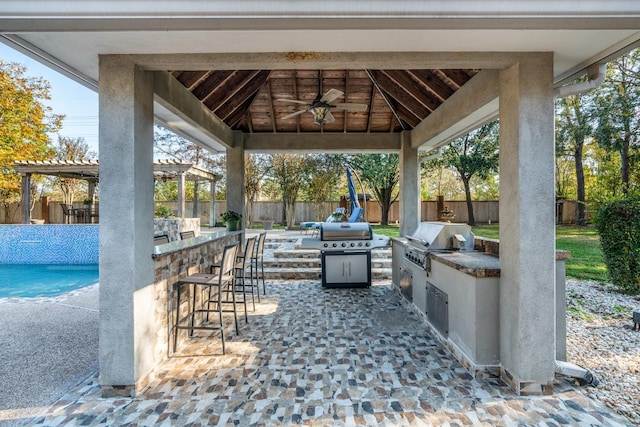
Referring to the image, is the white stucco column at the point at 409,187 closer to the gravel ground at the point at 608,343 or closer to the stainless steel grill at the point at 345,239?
the stainless steel grill at the point at 345,239

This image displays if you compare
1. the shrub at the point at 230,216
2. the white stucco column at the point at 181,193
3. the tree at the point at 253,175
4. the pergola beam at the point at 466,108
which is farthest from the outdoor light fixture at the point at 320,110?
the tree at the point at 253,175

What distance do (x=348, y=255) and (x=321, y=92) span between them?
10.0ft

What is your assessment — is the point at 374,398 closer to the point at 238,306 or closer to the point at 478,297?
the point at 478,297

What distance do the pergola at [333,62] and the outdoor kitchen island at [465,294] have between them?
122 millimetres

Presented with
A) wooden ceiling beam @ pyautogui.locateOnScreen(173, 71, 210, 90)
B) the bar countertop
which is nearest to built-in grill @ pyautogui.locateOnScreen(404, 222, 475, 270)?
the bar countertop

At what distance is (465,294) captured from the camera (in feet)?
10.1

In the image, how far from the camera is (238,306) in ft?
16.4

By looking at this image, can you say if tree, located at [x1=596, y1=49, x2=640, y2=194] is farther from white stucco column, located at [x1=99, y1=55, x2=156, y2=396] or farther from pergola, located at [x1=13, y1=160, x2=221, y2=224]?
pergola, located at [x1=13, y1=160, x2=221, y2=224]

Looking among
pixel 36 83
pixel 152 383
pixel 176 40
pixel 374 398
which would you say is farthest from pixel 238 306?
pixel 36 83

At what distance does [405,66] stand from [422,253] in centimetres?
220

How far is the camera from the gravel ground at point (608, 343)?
2.63 m

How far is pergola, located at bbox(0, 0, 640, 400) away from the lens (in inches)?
78.5

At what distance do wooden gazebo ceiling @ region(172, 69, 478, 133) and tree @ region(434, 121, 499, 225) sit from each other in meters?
9.84

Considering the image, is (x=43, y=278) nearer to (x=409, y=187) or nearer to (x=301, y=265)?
(x=301, y=265)
